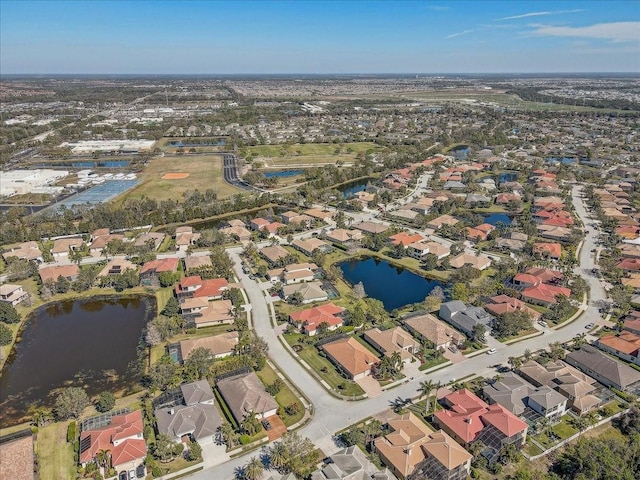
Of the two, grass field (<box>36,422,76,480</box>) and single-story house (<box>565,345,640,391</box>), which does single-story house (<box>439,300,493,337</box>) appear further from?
grass field (<box>36,422,76,480</box>)

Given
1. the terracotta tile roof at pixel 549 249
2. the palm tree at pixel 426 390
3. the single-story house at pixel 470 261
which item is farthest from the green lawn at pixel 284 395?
the terracotta tile roof at pixel 549 249

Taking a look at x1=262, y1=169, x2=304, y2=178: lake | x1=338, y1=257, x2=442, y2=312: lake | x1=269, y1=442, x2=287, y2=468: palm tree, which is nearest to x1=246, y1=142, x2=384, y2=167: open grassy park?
x1=262, y1=169, x2=304, y2=178: lake

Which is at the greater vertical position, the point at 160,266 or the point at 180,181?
the point at 180,181

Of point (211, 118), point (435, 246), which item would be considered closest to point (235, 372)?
point (435, 246)

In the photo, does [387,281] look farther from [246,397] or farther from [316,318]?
[246,397]

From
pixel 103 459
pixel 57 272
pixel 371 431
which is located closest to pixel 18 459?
pixel 103 459

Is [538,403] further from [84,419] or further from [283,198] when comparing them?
[283,198]
